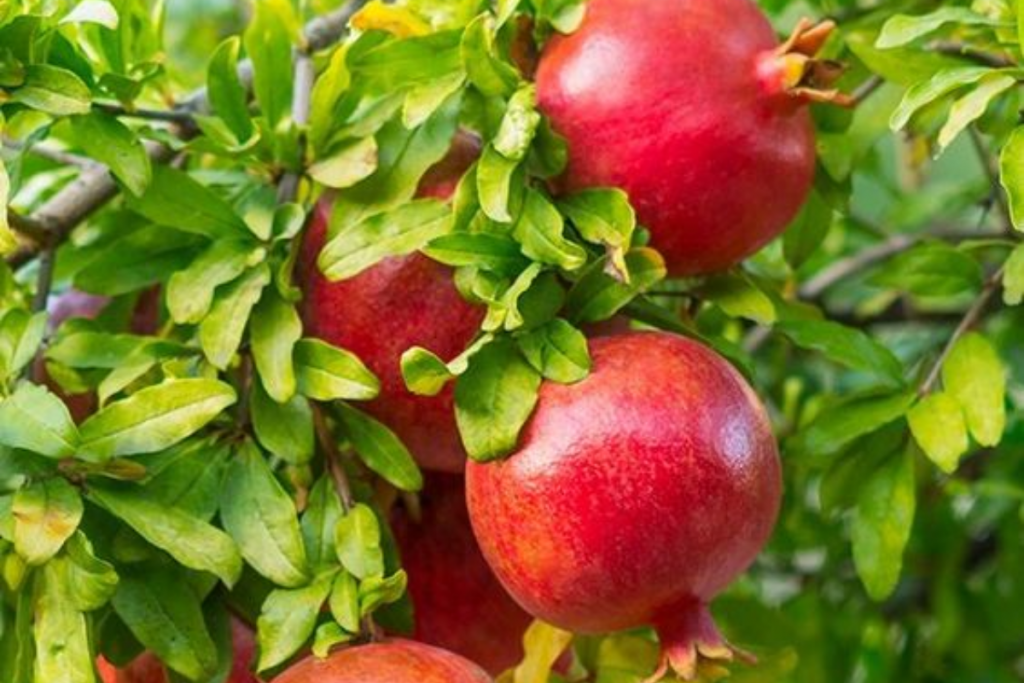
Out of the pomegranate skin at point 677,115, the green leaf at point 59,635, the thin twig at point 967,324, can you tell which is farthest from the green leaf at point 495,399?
the thin twig at point 967,324

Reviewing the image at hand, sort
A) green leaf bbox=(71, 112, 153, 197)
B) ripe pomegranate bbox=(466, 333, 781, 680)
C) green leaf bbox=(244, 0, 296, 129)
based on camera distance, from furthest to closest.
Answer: green leaf bbox=(244, 0, 296, 129) → green leaf bbox=(71, 112, 153, 197) → ripe pomegranate bbox=(466, 333, 781, 680)

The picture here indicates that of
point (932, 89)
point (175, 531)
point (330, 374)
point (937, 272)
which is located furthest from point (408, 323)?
point (937, 272)

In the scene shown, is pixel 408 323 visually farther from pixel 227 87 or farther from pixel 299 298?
pixel 227 87

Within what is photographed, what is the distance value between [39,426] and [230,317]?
5.3 inches

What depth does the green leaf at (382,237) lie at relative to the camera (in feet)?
3.17

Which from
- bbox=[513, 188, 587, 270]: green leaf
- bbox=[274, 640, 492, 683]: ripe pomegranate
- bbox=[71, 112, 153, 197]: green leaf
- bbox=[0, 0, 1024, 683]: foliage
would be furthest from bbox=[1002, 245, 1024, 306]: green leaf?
bbox=[71, 112, 153, 197]: green leaf

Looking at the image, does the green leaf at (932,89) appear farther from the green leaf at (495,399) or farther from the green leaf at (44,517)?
the green leaf at (44,517)

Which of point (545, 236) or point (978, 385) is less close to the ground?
point (545, 236)

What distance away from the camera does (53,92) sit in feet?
3.14

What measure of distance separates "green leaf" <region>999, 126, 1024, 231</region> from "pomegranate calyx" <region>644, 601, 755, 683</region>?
0.24m

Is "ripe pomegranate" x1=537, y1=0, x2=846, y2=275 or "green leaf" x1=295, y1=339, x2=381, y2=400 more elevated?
"ripe pomegranate" x1=537, y1=0, x2=846, y2=275

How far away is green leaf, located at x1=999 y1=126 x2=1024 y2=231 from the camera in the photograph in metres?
0.90

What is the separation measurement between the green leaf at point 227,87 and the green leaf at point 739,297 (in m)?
0.28

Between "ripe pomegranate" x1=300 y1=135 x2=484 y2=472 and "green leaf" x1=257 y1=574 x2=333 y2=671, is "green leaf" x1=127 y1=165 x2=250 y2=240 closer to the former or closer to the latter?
"ripe pomegranate" x1=300 y1=135 x2=484 y2=472
